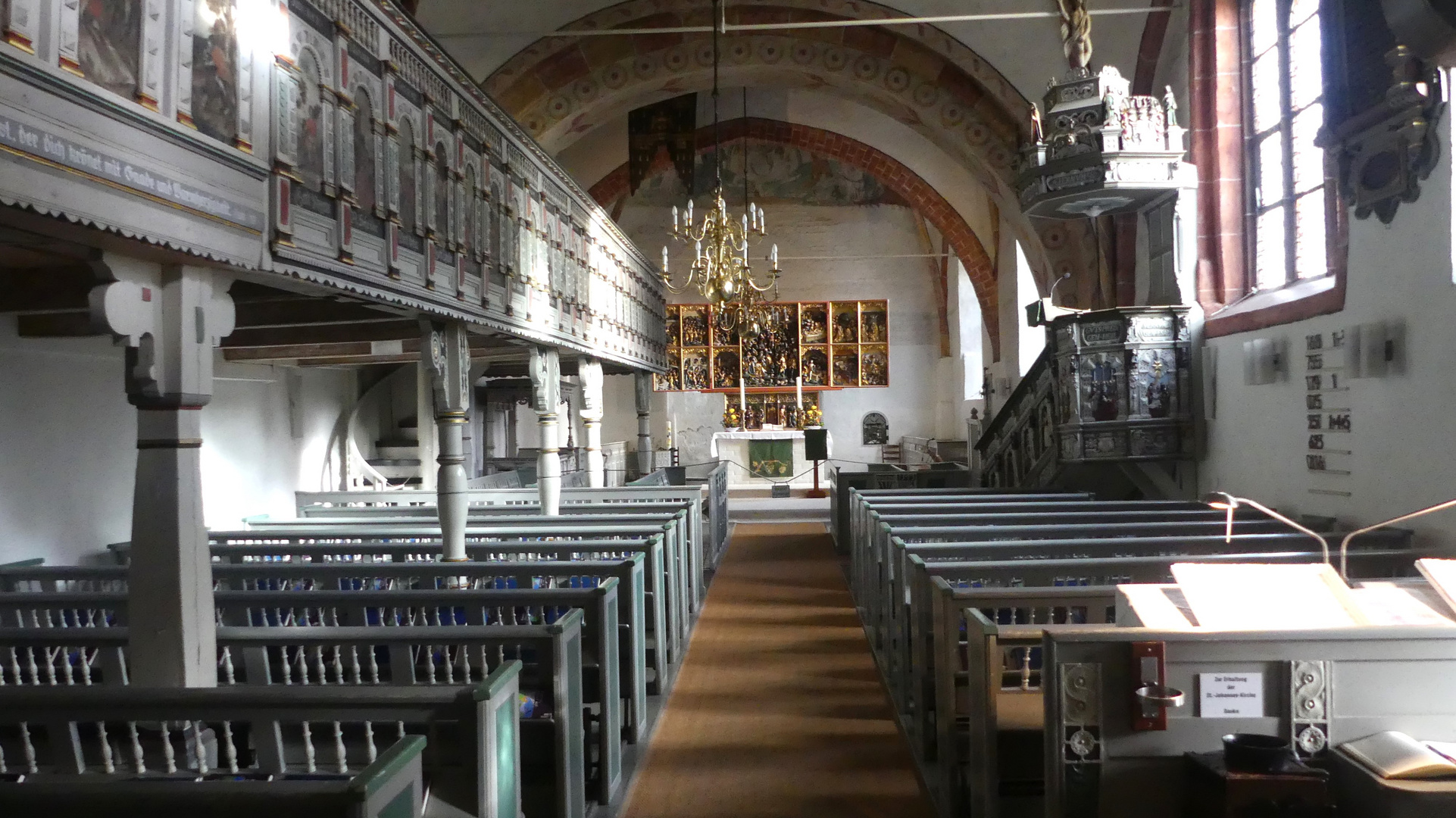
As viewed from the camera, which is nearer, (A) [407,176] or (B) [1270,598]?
(B) [1270,598]

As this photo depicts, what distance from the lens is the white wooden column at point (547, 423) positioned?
8.67 metres

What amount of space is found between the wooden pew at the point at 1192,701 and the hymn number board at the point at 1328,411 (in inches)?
192

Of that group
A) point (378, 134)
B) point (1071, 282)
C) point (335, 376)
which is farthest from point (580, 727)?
point (1071, 282)

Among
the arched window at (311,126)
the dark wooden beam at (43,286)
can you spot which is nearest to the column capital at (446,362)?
the arched window at (311,126)

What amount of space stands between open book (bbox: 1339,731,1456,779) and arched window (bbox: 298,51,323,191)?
15.1ft

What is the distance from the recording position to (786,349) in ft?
71.9

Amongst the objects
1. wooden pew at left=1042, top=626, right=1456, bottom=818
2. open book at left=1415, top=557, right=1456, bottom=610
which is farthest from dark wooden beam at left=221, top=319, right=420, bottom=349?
open book at left=1415, top=557, right=1456, bottom=610

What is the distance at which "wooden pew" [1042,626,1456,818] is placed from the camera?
243cm

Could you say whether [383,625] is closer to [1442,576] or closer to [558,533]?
[558,533]

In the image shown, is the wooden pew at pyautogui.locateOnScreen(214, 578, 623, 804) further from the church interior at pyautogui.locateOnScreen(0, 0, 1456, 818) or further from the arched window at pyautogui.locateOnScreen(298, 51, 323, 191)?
the arched window at pyautogui.locateOnScreen(298, 51, 323, 191)

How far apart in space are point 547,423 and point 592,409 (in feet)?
7.50

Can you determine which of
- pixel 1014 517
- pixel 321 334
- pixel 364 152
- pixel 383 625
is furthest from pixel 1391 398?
pixel 321 334

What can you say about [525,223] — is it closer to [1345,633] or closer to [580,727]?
[580,727]

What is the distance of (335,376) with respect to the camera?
12008 millimetres
